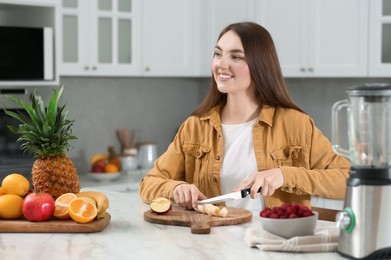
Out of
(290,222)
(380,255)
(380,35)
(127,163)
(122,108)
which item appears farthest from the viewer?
(122,108)

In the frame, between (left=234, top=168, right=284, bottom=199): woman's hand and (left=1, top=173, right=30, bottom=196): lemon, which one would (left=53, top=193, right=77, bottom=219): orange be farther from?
(left=234, top=168, right=284, bottom=199): woman's hand

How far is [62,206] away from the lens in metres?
2.39

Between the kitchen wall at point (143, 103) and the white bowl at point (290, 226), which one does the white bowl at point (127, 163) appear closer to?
the kitchen wall at point (143, 103)

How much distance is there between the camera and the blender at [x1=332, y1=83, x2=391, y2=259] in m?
1.98

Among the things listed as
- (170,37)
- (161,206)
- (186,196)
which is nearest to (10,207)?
(161,206)

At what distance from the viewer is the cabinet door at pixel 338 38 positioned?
174 inches

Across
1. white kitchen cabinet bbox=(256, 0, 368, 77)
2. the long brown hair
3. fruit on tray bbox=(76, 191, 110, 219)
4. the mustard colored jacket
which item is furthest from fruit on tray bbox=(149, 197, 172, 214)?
white kitchen cabinet bbox=(256, 0, 368, 77)

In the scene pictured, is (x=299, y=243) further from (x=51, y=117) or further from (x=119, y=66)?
(x=119, y=66)

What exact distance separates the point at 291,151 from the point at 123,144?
8.72 ft

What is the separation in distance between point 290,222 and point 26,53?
9.00 feet

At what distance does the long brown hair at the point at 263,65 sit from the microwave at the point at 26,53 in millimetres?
1775

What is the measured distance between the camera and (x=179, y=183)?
2.71m

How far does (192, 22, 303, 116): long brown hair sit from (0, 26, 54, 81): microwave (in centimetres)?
178

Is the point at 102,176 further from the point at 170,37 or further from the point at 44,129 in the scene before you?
the point at 44,129
